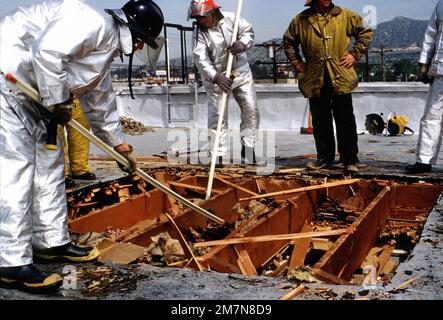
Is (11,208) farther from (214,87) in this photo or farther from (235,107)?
(235,107)

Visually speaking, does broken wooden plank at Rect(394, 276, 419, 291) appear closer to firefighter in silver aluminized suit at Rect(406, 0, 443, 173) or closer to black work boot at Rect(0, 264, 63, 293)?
black work boot at Rect(0, 264, 63, 293)

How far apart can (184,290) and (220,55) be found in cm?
411

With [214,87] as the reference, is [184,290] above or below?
below

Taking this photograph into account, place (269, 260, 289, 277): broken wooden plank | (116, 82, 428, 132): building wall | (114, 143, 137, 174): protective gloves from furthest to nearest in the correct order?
(116, 82, 428, 132): building wall → (269, 260, 289, 277): broken wooden plank → (114, 143, 137, 174): protective gloves

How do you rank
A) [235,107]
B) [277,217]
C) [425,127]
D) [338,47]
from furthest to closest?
1. [235,107]
2. [338,47]
3. [425,127]
4. [277,217]

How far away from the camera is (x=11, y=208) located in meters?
2.44

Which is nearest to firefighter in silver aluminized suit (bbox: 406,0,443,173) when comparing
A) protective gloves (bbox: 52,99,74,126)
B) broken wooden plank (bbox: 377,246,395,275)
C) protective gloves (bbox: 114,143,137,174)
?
broken wooden plank (bbox: 377,246,395,275)

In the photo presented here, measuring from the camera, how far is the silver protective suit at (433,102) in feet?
15.1

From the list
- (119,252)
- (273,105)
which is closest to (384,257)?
(119,252)

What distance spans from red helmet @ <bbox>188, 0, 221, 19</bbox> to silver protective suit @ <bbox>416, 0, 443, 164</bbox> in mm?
2332

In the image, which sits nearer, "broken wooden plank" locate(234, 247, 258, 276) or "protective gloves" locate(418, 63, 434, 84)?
"broken wooden plank" locate(234, 247, 258, 276)

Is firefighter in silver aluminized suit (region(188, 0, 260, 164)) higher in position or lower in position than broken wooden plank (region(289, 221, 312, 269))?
higher

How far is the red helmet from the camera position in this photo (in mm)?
5617
